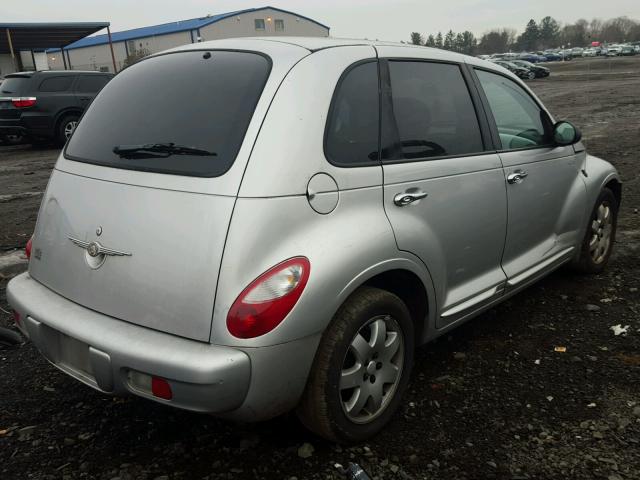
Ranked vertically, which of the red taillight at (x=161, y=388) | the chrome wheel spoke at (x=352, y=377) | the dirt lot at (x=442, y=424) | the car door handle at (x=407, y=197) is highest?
the car door handle at (x=407, y=197)

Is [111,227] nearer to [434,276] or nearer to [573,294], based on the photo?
[434,276]


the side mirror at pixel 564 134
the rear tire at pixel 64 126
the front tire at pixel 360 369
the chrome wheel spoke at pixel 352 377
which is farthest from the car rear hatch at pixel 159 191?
the rear tire at pixel 64 126

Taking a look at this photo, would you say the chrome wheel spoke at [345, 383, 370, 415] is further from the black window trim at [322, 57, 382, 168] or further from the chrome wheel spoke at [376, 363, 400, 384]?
the black window trim at [322, 57, 382, 168]

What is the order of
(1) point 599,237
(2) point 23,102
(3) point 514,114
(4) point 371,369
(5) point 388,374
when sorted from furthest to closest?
1. (2) point 23,102
2. (1) point 599,237
3. (3) point 514,114
4. (5) point 388,374
5. (4) point 371,369

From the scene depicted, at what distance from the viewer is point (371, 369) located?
2.51 metres

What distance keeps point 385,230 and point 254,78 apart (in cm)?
85

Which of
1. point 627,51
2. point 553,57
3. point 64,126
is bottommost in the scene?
point 553,57

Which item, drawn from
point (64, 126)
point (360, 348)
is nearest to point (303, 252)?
point (360, 348)

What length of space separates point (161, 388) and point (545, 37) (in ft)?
505

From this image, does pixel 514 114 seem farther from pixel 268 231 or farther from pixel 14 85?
pixel 14 85

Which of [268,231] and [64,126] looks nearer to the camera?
[268,231]

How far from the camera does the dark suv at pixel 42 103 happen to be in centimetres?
1262

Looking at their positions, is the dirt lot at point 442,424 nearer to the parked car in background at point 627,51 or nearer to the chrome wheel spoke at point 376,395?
the chrome wheel spoke at point 376,395

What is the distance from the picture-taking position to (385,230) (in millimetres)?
2432
